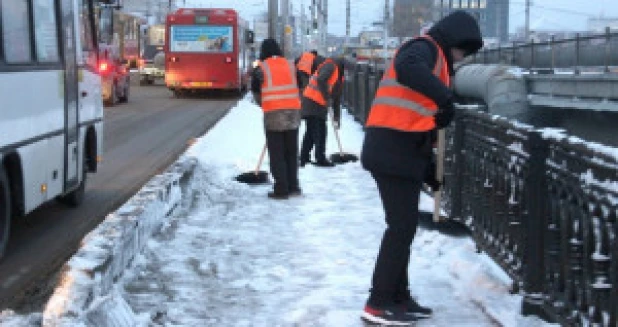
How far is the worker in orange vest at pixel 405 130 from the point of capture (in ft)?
15.8

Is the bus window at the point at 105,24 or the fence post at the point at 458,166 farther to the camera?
the bus window at the point at 105,24

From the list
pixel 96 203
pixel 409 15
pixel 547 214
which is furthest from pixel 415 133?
pixel 409 15

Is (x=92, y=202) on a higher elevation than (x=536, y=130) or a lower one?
lower

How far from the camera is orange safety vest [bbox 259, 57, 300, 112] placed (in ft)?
32.1

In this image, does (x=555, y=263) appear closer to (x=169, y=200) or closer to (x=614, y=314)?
(x=614, y=314)

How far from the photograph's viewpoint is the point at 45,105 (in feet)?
25.6

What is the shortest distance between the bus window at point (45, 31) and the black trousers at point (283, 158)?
2.65 m

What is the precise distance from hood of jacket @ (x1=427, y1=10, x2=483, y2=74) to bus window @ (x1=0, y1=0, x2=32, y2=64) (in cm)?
362

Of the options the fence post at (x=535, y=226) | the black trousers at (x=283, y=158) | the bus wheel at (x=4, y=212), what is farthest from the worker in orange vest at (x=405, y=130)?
the black trousers at (x=283, y=158)

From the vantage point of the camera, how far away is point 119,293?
5.35 m

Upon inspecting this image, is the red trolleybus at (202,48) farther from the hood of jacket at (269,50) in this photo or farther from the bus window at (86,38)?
the hood of jacket at (269,50)

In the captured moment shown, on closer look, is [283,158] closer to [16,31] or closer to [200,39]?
[16,31]

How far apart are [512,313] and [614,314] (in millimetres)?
1242

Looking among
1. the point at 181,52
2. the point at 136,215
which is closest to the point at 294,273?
the point at 136,215
